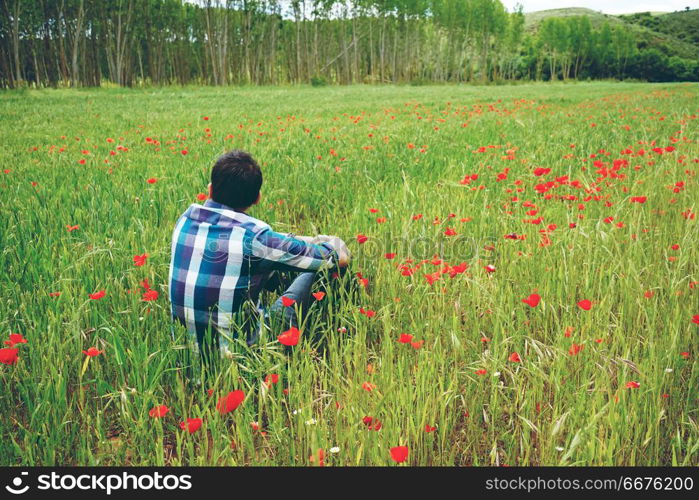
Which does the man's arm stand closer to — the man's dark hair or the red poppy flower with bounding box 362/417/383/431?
the man's dark hair

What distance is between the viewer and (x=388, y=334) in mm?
1860

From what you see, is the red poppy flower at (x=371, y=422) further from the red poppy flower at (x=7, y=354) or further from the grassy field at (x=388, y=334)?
the red poppy flower at (x=7, y=354)

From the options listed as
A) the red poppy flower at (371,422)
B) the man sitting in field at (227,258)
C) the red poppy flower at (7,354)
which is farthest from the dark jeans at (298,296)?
the red poppy flower at (7,354)

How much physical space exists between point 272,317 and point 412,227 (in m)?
1.36

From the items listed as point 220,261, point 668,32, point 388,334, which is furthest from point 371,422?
point 668,32

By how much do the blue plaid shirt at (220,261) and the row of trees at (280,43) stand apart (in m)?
38.9

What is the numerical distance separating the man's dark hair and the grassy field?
1.92ft

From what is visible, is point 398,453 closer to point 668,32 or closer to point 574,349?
point 574,349

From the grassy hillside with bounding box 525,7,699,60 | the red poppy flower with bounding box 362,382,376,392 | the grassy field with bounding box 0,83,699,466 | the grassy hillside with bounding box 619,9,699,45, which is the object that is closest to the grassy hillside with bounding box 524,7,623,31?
the grassy hillside with bounding box 525,7,699,60

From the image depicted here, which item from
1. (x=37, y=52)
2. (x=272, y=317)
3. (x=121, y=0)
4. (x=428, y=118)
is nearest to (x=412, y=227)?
(x=272, y=317)

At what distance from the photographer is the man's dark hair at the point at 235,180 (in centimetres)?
223
